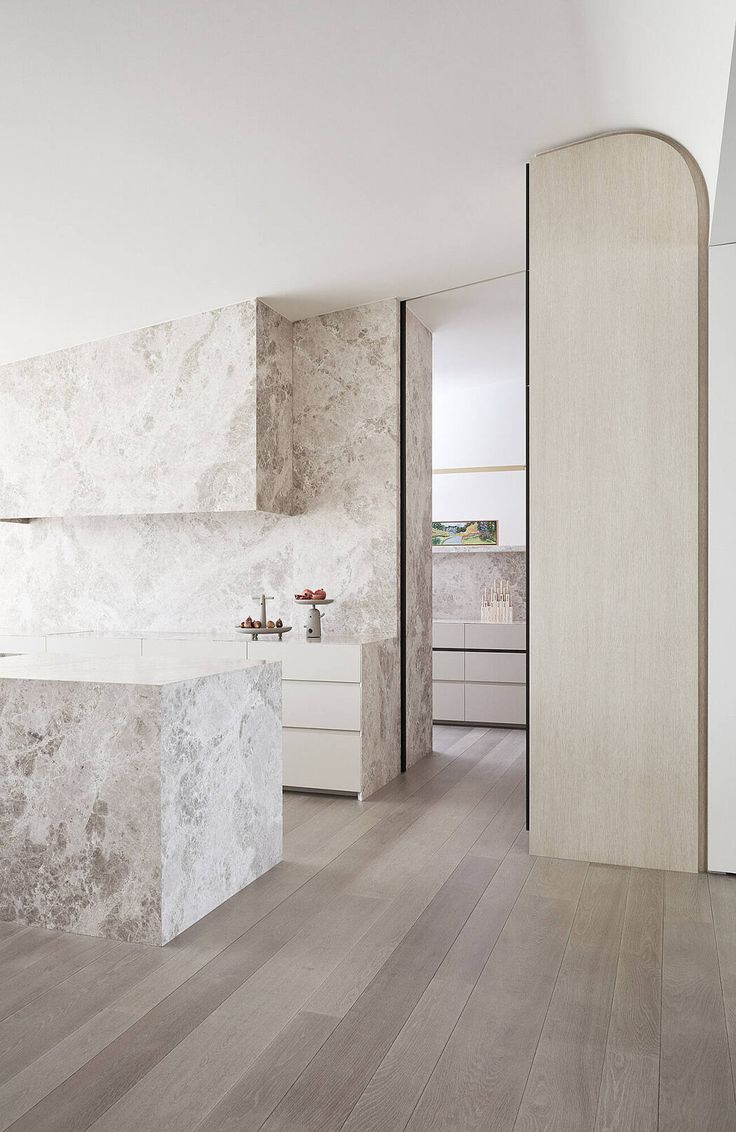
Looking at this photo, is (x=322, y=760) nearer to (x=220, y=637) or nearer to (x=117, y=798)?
(x=220, y=637)

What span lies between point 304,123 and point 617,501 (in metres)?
1.76

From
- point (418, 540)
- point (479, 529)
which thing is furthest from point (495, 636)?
point (418, 540)

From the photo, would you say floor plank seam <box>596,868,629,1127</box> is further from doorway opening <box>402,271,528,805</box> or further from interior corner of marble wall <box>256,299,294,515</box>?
doorway opening <box>402,271,528,805</box>

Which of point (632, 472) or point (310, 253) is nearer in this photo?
point (632, 472)

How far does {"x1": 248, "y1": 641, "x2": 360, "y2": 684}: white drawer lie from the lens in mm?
4102

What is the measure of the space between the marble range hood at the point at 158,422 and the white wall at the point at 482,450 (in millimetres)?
2192

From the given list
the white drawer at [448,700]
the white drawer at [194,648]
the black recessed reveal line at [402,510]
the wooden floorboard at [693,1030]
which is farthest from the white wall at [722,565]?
the white drawer at [448,700]

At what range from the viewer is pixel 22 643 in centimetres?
488

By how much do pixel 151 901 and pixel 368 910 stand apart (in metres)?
0.69

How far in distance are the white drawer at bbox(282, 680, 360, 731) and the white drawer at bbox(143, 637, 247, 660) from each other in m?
0.31

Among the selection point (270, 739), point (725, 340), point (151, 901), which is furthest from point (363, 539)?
point (151, 901)

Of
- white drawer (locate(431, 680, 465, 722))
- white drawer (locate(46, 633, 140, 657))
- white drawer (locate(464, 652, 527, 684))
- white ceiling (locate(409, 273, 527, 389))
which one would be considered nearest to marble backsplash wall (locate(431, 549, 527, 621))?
white drawer (locate(464, 652, 527, 684))

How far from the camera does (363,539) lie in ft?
15.6

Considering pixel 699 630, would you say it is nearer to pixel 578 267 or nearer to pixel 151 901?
pixel 578 267
